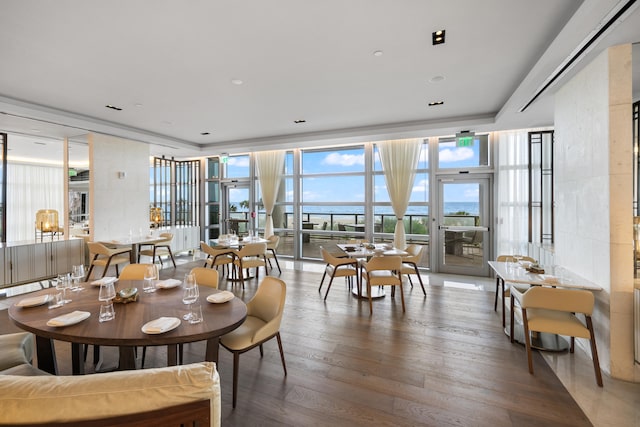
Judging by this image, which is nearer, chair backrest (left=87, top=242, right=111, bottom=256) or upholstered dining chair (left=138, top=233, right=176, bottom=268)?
chair backrest (left=87, top=242, right=111, bottom=256)

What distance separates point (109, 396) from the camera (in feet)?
3.16

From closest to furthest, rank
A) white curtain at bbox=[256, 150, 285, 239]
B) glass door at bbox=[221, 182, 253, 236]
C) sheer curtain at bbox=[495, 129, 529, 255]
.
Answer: sheer curtain at bbox=[495, 129, 529, 255], white curtain at bbox=[256, 150, 285, 239], glass door at bbox=[221, 182, 253, 236]

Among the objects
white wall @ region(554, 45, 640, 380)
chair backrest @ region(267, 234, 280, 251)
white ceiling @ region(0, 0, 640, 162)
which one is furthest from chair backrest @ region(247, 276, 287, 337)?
chair backrest @ region(267, 234, 280, 251)

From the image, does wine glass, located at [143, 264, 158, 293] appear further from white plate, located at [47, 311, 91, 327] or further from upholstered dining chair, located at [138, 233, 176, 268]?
upholstered dining chair, located at [138, 233, 176, 268]

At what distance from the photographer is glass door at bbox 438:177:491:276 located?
6020 mm

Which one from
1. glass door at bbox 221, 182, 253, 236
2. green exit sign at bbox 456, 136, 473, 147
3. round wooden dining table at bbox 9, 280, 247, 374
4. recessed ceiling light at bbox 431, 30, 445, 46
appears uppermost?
recessed ceiling light at bbox 431, 30, 445, 46

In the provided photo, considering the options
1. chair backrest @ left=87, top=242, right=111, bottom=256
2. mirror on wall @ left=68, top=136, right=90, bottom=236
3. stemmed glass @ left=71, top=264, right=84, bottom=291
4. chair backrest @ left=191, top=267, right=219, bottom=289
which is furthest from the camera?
mirror on wall @ left=68, top=136, right=90, bottom=236

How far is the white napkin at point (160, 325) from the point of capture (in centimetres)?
170

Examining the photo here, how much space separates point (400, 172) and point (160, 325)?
569 cm

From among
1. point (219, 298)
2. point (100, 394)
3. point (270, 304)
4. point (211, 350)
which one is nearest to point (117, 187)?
point (219, 298)

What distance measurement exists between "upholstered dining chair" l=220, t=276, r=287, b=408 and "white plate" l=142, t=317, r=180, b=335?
48 cm

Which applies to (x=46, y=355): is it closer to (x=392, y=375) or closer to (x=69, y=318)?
(x=69, y=318)

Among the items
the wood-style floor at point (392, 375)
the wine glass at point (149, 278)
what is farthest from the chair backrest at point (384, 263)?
the wine glass at point (149, 278)

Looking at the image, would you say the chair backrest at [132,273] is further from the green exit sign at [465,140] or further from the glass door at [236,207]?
the green exit sign at [465,140]
